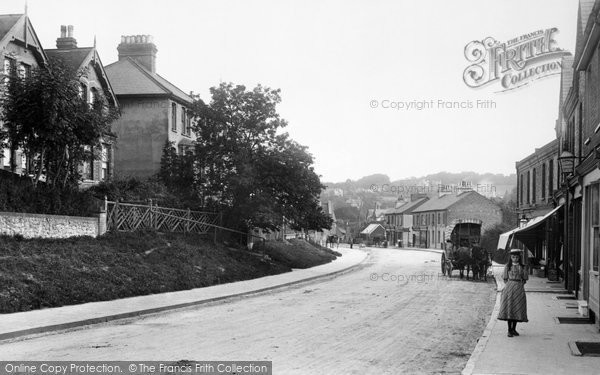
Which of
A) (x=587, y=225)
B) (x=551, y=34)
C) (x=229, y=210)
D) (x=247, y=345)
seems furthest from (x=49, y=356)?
(x=229, y=210)

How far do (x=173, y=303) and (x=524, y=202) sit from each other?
24687 millimetres

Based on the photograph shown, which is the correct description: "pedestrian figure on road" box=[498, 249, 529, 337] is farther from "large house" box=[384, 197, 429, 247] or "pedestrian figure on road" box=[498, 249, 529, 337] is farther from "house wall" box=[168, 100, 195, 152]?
"large house" box=[384, 197, 429, 247]

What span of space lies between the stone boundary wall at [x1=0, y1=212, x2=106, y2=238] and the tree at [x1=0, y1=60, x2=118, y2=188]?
1997 mm

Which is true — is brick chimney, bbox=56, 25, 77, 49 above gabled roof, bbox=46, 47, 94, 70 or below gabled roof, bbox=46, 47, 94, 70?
above

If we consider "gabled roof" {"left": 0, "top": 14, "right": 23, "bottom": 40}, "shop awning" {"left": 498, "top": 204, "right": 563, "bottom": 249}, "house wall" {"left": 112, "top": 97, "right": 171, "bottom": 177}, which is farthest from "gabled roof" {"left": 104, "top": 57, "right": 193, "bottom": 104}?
"shop awning" {"left": 498, "top": 204, "right": 563, "bottom": 249}

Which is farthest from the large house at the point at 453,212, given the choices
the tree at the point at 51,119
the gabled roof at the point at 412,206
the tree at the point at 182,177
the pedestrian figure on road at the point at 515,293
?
the pedestrian figure on road at the point at 515,293

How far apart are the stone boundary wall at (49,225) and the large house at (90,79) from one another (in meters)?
8.60

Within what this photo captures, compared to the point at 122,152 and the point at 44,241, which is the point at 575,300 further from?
the point at 122,152

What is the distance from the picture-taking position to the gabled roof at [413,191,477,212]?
7506 centimetres

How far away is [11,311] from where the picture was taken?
1374 centimetres

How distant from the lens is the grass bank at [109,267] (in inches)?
599

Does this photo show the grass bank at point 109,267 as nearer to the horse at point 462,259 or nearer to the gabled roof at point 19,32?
the horse at point 462,259

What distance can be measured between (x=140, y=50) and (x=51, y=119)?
2249cm

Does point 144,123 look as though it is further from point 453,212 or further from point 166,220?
point 453,212
